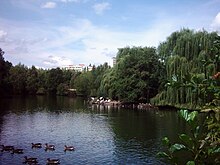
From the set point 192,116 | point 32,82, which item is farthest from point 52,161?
point 32,82

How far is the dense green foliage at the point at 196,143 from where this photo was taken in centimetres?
156

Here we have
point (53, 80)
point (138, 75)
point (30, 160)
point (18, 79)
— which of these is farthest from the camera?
point (53, 80)

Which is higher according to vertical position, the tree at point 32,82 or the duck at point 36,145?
the tree at point 32,82

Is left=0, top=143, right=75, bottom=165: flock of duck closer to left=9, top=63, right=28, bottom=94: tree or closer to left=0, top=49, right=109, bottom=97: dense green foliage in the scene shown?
left=0, top=49, right=109, bottom=97: dense green foliage

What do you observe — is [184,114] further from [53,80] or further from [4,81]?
[53,80]

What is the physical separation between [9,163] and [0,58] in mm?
45919

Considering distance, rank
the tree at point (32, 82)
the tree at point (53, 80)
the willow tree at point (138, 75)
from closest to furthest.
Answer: the willow tree at point (138, 75) → the tree at point (32, 82) → the tree at point (53, 80)

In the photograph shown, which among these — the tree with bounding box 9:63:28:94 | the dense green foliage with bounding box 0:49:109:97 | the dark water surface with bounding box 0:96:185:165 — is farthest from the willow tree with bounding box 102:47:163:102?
the tree with bounding box 9:63:28:94

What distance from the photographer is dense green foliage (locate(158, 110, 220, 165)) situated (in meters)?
1.56

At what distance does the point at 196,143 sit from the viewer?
164 centimetres

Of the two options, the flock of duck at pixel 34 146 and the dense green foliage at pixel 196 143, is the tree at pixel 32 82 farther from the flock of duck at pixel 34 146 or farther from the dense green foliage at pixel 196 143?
the dense green foliage at pixel 196 143

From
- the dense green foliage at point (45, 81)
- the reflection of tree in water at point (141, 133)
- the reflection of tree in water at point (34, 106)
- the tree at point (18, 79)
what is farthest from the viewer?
the tree at point (18, 79)

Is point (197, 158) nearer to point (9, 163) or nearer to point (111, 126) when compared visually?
point (9, 163)

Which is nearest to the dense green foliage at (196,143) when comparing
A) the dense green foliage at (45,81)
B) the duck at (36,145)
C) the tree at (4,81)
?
the duck at (36,145)
